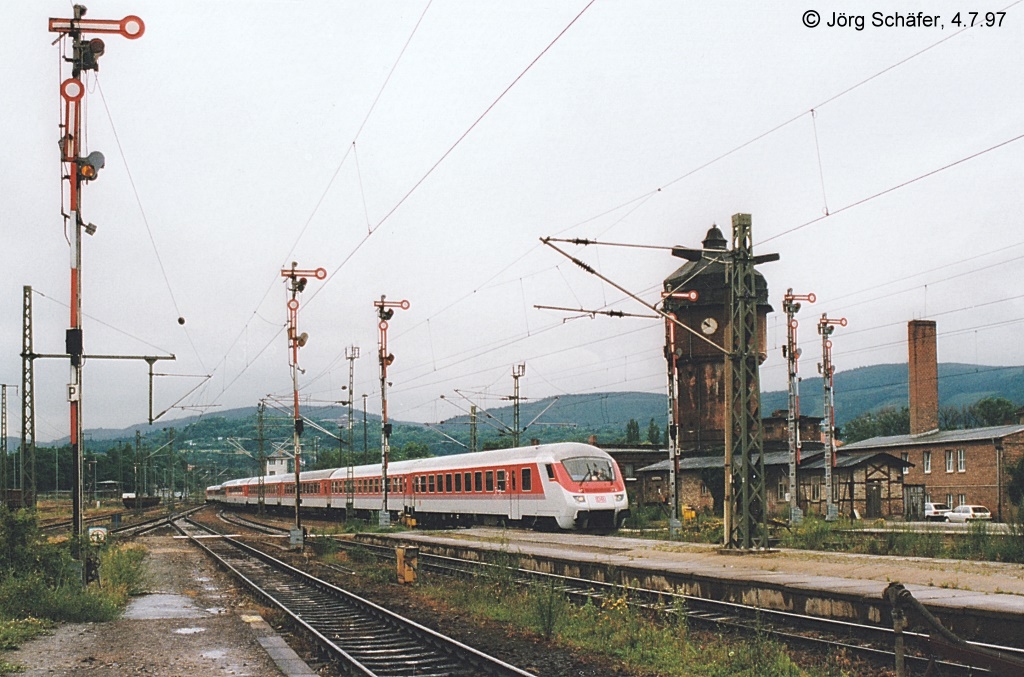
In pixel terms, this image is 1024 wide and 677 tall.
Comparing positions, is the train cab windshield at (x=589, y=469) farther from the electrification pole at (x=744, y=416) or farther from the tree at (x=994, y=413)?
the tree at (x=994, y=413)

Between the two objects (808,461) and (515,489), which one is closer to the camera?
(515,489)

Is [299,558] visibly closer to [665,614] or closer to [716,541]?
[716,541]

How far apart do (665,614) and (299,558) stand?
17517 mm

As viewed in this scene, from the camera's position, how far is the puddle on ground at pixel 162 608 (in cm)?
1552

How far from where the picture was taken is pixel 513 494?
3247cm

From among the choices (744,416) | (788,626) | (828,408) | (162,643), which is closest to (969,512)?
(828,408)

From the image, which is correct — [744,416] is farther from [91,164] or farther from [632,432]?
[632,432]

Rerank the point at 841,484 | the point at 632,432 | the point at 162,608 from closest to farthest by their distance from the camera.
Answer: the point at 162,608
the point at 841,484
the point at 632,432

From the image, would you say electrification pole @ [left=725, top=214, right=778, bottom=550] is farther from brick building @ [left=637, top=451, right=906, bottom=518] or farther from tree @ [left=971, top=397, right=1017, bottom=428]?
tree @ [left=971, top=397, right=1017, bottom=428]

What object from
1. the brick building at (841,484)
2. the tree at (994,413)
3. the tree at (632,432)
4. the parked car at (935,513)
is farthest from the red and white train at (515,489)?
the tree at (632,432)

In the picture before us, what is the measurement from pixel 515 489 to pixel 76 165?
63.5ft

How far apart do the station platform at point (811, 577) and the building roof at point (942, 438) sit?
3572cm

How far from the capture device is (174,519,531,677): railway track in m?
11.2

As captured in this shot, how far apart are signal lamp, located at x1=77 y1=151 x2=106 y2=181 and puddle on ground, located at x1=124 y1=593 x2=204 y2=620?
23.6 feet
